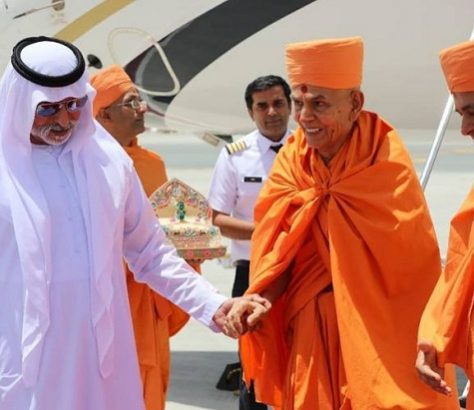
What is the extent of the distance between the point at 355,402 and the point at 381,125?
958 mm

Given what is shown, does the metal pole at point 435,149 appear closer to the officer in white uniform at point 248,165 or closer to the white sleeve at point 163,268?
the officer in white uniform at point 248,165

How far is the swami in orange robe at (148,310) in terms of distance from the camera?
5.09 meters

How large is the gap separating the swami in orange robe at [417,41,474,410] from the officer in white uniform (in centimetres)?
238

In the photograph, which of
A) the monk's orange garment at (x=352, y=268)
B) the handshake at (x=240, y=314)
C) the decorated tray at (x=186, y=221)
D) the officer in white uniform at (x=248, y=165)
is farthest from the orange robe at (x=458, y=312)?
the officer in white uniform at (x=248, y=165)

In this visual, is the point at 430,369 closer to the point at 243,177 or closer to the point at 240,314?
the point at 240,314

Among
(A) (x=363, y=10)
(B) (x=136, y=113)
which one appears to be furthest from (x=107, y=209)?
(A) (x=363, y=10)

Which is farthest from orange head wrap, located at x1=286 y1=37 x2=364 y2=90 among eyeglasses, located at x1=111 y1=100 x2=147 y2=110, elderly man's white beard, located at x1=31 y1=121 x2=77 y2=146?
eyeglasses, located at x1=111 y1=100 x2=147 y2=110

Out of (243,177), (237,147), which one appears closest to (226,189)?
(243,177)

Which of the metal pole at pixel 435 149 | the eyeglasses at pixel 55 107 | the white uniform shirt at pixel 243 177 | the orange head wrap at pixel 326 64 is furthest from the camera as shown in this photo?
the white uniform shirt at pixel 243 177

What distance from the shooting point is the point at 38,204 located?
3574 millimetres

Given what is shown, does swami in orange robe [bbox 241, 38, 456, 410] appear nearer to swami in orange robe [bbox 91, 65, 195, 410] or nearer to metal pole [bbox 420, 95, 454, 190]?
swami in orange robe [bbox 91, 65, 195, 410]

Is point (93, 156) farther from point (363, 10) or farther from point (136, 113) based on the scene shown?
point (363, 10)

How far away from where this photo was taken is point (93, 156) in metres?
3.78

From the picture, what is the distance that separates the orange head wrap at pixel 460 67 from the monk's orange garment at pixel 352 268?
0.56 meters
